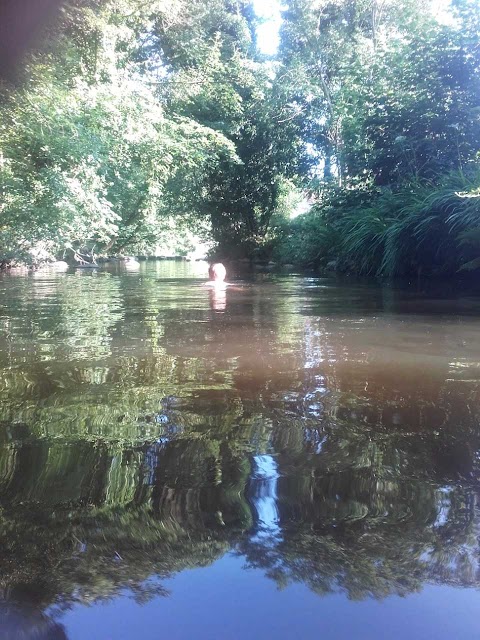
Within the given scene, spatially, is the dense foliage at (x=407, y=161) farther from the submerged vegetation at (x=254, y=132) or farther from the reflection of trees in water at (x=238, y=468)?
the reflection of trees in water at (x=238, y=468)

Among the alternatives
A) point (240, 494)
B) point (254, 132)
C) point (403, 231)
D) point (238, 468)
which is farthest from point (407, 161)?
point (240, 494)

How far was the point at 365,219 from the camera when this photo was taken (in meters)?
14.9

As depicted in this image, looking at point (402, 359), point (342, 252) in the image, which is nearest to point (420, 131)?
point (342, 252)

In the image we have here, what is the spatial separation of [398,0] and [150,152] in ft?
39.5

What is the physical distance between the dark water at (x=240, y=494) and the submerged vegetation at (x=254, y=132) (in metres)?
7.40

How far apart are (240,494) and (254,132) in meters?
22.2

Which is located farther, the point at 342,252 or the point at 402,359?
the point at 342,252

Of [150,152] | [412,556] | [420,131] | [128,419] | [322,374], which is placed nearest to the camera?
[412,556]

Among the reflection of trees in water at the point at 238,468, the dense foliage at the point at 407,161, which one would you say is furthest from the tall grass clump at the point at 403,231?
the reflection of trees in water at the point at 238,468

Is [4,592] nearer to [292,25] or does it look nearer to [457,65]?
[457,65]

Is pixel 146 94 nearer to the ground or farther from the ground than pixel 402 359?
farther from the ground

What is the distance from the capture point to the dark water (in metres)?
1.37

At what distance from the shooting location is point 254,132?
22531mm

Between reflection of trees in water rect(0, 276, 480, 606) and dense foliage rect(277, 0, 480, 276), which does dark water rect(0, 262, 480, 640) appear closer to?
reflection of trees in water rect(0, 276, 480, 606)
